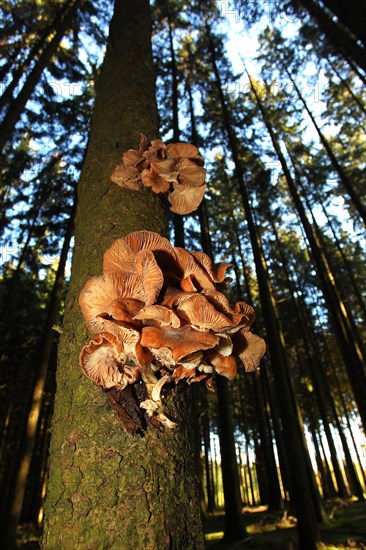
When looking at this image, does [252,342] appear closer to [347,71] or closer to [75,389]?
[75,389]

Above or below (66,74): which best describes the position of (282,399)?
below

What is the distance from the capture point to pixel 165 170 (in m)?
1.79

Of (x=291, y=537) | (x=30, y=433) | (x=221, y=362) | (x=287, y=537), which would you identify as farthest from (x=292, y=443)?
(x=30, y=433)

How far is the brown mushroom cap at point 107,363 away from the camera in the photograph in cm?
112

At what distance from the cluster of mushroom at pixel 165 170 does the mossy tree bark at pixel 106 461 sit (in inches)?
3.6

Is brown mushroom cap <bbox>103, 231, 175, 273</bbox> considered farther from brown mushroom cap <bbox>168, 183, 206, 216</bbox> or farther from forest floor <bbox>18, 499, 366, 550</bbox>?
forest floor <bbox>18, 499, 366, 550</bbox>

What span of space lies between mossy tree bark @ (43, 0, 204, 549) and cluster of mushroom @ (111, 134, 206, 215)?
9cm

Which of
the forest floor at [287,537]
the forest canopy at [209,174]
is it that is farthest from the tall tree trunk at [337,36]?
the forest floor at [287,537]

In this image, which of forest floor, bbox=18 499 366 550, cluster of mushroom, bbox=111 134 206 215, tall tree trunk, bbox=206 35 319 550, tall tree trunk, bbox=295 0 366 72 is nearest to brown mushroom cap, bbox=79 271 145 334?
cluster of mushroom, bbox=111 134 206 215

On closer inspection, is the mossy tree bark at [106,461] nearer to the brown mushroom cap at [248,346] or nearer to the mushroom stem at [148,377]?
the mushroom stem at [148,377]

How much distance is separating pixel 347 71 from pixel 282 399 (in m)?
13.1

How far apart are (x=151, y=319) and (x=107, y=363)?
0.21 m

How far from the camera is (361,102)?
1524 centimetres

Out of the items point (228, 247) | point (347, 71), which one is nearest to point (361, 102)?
point (347, 71)
